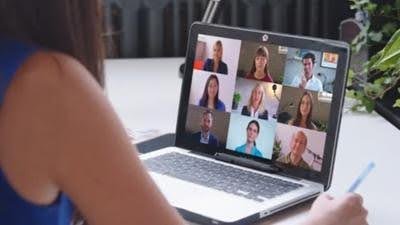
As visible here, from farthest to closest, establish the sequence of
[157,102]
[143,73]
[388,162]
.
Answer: [143,73] < [157,102] < [388,162]

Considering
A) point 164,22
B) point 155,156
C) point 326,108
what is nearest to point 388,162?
point 326,108

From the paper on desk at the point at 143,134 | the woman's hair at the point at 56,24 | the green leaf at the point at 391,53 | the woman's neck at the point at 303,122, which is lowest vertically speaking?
the paper on desk at the point at 143,134

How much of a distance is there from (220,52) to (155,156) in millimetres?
217

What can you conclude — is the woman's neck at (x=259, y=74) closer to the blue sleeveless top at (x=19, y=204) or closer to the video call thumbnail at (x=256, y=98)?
the video call thumbnail at (x=256, y=98)

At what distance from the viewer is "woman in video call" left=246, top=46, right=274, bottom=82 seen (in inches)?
49.8

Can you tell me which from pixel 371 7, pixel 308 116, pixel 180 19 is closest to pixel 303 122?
pixel 308 116

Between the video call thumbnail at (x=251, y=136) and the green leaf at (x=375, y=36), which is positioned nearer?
the video call thumbnail at (x=251, y=136)

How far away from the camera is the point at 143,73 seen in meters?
2.16

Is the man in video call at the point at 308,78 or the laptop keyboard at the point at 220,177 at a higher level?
the man in video call at the point at 308,78

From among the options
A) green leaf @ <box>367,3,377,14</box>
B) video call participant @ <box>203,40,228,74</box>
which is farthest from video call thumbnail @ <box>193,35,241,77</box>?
green leaf @ <box>367,3,377,14</box>

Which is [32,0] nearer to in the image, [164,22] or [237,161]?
[237,161]

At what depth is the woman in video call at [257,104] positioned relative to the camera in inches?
49.9

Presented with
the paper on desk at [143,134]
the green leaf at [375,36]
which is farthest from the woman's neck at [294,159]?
the green leaf at [375,36]

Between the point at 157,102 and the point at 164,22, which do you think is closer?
the point at 157,102
